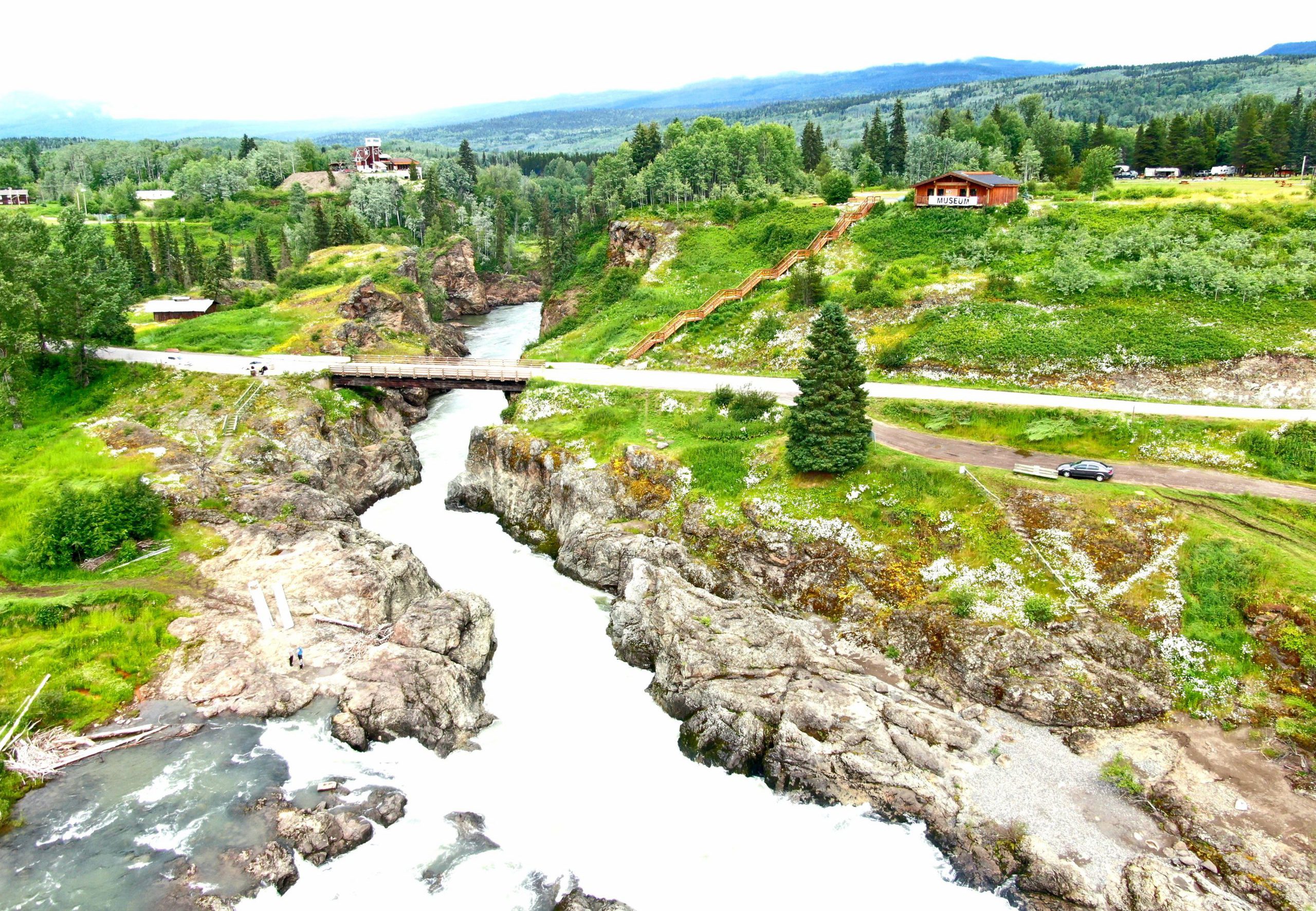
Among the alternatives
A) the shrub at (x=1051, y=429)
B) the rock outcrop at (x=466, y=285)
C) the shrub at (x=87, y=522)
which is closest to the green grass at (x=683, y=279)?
the shrub at (x=1051, y=429)

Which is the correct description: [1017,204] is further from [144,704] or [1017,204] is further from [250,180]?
[250,180]

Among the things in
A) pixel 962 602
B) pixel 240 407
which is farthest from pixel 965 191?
pixel 240 407

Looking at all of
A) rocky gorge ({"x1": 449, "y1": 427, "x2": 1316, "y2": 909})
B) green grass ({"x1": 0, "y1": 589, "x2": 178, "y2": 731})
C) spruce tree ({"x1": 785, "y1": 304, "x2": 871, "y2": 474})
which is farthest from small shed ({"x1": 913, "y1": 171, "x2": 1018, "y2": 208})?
green grass ({"x1": 0, "y1": 589, "x2": 178, "y2": 731})

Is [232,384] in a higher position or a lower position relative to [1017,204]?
lower

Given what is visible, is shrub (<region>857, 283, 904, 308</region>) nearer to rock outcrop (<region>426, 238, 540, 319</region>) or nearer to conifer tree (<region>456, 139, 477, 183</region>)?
rock outcrop (<region>426, 238, 540, 319</region>)

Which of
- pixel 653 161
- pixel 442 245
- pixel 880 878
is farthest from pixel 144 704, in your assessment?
pixel 442 245

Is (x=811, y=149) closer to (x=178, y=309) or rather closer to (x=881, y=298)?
(x=881, y=298)
